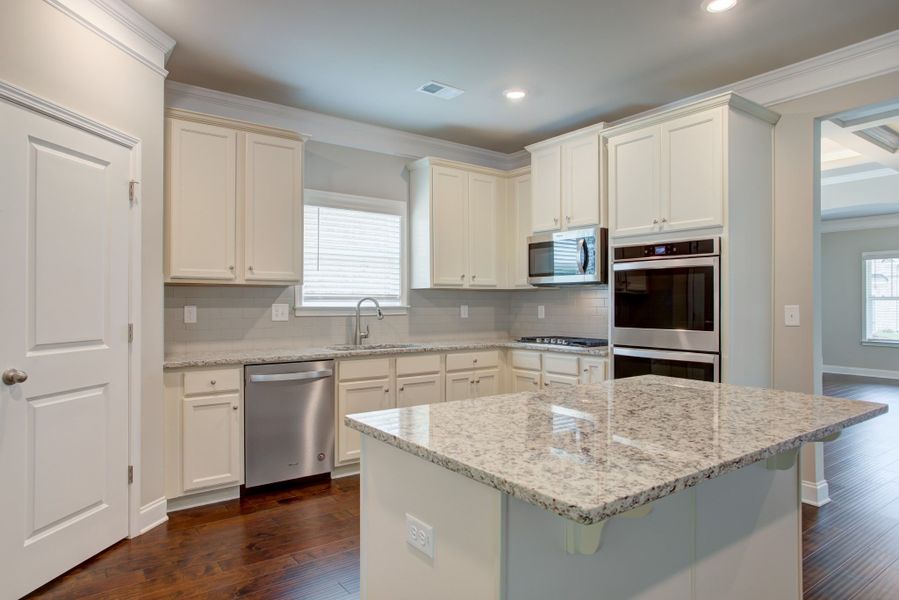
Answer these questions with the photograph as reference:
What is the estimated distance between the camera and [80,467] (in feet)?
8.07

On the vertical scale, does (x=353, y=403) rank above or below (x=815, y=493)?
above

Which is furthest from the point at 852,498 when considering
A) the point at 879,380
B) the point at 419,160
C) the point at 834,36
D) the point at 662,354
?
the point at 879,380

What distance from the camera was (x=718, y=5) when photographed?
2.59 metres

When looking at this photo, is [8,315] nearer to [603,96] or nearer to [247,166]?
[247,166]

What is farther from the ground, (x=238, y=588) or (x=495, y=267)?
(x=495, y=267)

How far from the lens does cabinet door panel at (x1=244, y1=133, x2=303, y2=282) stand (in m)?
3.52

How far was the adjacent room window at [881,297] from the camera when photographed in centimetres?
851

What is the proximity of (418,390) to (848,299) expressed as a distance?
845 centimetres

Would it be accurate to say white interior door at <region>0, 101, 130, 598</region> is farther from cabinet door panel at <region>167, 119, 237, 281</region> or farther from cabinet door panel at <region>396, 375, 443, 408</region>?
cabinet door panel at <region>396, 375, 443, 408</region>

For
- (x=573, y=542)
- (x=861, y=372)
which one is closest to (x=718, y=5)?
(x=573, y=542)

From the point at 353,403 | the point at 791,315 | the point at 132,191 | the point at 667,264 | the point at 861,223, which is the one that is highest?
the point at 861,223

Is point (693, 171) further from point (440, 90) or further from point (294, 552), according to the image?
point (294, 552)

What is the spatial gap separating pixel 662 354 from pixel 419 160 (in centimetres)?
250

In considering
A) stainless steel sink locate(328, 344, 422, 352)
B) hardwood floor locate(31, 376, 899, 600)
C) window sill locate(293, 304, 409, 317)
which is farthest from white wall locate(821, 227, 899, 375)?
stainless steel sink locate(328, 344, 422, 352)
